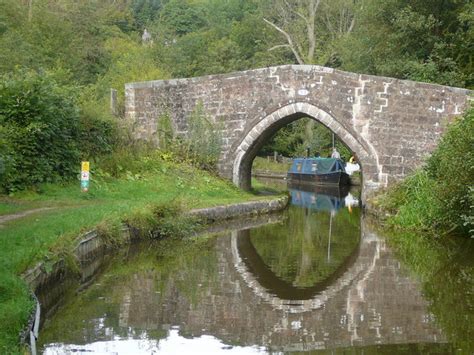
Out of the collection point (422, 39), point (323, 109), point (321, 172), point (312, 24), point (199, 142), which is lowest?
point (321, 172)

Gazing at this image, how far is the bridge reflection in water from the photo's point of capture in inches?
271

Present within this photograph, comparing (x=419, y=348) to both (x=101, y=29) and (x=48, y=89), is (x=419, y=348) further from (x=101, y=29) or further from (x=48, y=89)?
(x=101, y=29)

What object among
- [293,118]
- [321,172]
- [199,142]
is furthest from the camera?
[321,172]

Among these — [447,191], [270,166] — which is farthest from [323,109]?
[270,166]

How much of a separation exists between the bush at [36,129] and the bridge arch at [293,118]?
17.3ft

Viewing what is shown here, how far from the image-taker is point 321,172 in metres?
28.3

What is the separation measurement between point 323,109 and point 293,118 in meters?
1.10

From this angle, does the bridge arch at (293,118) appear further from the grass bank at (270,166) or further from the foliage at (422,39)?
the grass bank at (270,166)

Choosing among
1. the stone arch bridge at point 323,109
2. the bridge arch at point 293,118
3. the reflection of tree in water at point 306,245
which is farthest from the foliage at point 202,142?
the reflection of tree in water at point 306,245

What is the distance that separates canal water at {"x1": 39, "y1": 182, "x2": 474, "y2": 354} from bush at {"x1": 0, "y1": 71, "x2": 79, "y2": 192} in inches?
136

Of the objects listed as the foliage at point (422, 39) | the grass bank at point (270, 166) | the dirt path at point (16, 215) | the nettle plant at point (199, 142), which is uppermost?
the foliage at point (422, 39)

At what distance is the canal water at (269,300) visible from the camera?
669 centimetres

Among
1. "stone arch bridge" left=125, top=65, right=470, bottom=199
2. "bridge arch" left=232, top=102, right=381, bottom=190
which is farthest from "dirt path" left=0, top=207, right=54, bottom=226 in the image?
"bridge arch" left=232, top=102, right=381, bottom=190

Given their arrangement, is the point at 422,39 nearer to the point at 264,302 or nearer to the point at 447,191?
the point at 447,191
